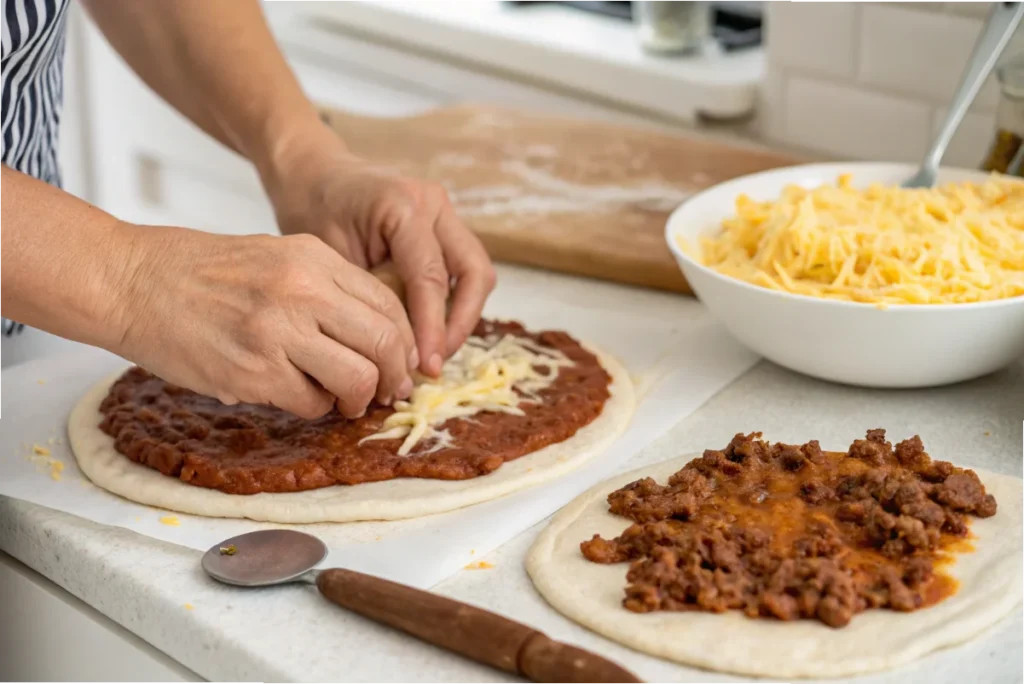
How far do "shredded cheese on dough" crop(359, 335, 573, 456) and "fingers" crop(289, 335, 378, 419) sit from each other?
0.08 metres

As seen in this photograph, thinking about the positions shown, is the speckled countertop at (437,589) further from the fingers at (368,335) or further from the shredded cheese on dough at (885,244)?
the fingers at (368,335)

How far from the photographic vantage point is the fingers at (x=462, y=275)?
150 centimetres

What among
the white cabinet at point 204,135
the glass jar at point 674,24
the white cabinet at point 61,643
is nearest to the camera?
the white cabinet at point 61,643

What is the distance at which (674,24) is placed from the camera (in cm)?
265

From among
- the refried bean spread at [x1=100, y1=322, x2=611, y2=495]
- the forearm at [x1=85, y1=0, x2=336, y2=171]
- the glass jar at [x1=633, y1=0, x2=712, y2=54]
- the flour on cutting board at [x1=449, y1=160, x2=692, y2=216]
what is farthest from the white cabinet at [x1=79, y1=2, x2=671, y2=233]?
the refried bean spread at [x1=100, y1=322, x2=611, y2=495]

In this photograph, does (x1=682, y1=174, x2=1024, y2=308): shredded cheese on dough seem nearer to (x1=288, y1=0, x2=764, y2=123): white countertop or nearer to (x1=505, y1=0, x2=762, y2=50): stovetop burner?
(x1=288, y1=0, x2=764, y2=123): white countertop

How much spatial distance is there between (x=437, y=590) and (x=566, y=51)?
187 cm

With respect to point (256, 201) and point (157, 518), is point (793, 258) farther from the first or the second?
point (256, 201)

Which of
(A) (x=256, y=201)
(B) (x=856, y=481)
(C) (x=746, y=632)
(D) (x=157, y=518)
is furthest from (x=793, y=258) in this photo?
(A) (x=256, y=201)

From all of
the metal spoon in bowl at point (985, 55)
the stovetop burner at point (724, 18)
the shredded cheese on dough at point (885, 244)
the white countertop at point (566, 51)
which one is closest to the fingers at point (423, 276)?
the shredded cheese on dough at point (885, 244)

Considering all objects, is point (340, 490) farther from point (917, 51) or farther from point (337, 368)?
point (917, 51)

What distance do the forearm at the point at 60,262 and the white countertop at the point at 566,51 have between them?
1.57 metres

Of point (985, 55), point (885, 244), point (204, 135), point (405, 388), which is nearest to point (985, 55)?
point (985, 55)

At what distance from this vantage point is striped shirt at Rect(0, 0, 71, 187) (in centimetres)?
137
